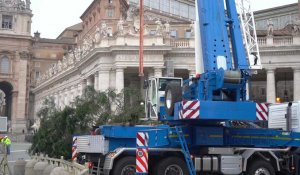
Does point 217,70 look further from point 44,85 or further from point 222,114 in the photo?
point 44,85

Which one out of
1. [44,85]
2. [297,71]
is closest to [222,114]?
[297,71]

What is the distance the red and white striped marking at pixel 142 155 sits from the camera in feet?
50.2

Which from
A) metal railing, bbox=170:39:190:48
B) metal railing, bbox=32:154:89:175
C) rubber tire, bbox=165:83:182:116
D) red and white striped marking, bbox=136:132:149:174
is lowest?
metal railing, bbox=32:154:89:175

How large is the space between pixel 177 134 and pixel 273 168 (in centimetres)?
350

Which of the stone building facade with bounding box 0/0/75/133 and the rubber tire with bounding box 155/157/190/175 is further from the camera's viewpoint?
the stone building facade with bounding box 0/0/75/133

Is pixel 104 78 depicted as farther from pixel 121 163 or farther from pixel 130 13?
pixel 121 163

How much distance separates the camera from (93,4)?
85688 mm

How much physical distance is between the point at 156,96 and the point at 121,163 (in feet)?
11.0

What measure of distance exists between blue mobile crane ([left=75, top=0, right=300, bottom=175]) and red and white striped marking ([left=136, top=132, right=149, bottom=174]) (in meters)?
0.22

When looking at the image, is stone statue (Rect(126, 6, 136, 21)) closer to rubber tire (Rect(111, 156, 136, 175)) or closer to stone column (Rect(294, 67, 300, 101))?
stone column (Rect(294, 67, 300, 101))

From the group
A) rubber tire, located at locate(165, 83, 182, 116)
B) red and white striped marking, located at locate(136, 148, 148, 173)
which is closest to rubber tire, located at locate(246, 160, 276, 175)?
rubber tire, located at locate(165, 83, 182, 116)

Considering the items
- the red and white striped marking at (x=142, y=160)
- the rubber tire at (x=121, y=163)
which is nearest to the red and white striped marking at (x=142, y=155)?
the red and white striped marking at (x=142, y=160)

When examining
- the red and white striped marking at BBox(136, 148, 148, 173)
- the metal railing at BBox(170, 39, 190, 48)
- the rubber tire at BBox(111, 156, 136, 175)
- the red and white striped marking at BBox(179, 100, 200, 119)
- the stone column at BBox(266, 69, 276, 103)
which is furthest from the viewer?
the metal railing at BBox(170, 39, 190, 48)

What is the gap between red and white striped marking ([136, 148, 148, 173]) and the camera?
50.1ft
